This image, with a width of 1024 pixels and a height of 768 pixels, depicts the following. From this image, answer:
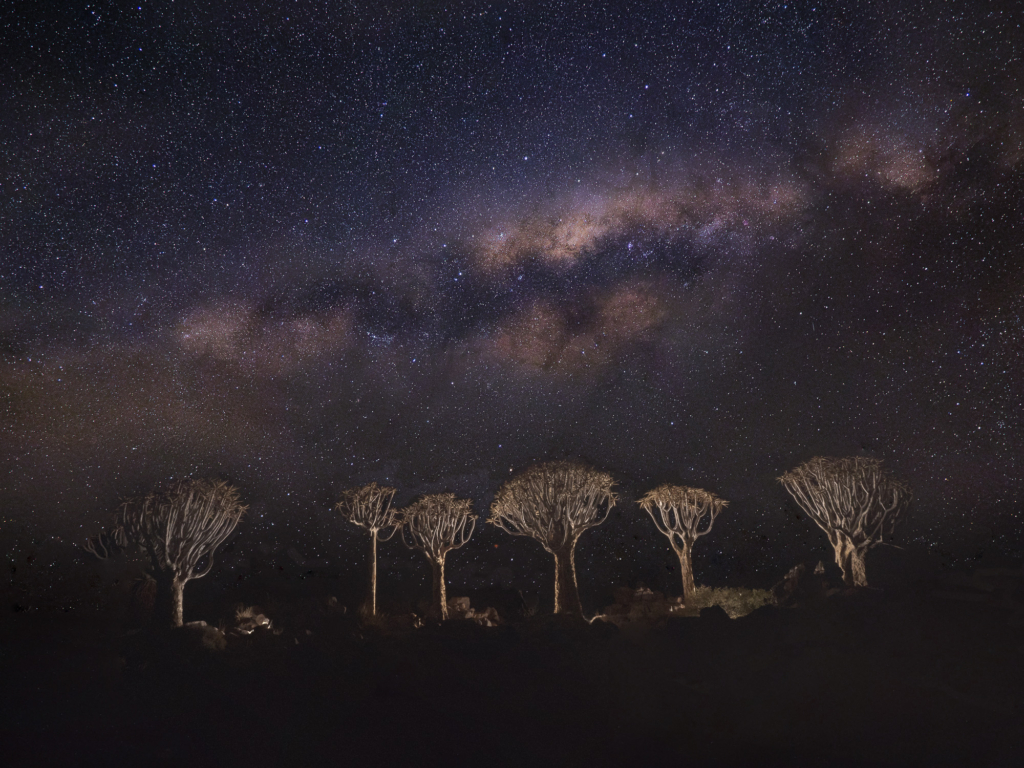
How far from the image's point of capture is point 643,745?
6.73 meters

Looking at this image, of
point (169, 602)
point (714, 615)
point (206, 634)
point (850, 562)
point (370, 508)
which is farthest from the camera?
point (370, 508)

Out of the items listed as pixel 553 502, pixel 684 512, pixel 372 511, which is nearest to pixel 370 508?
pixel 372 511

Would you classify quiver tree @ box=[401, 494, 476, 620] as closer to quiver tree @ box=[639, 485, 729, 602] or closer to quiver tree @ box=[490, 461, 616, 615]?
quiver tree @ box=[490, 461, 616, 615]

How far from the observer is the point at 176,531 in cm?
930

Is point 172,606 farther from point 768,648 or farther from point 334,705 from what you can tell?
point 768,648

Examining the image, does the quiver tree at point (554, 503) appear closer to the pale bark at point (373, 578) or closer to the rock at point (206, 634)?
the pale bark at point (373, 578)

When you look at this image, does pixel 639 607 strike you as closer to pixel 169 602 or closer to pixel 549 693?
pixel 549 693

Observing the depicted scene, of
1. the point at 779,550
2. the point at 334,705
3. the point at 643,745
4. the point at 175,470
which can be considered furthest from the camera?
the point at 779,550

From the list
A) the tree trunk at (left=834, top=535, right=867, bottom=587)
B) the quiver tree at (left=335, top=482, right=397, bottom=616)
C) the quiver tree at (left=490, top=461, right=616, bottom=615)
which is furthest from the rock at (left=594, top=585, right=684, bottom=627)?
the quiver tree at (left=335, top=482, right=397, bottom=616)

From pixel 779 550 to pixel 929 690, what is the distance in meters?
3.57

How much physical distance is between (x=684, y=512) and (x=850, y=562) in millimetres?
3087

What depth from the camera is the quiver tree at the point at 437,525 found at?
438 inches

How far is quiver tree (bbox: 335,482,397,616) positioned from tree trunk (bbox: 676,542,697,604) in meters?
6.16

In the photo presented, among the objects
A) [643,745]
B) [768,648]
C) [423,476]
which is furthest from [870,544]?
[423,476]
